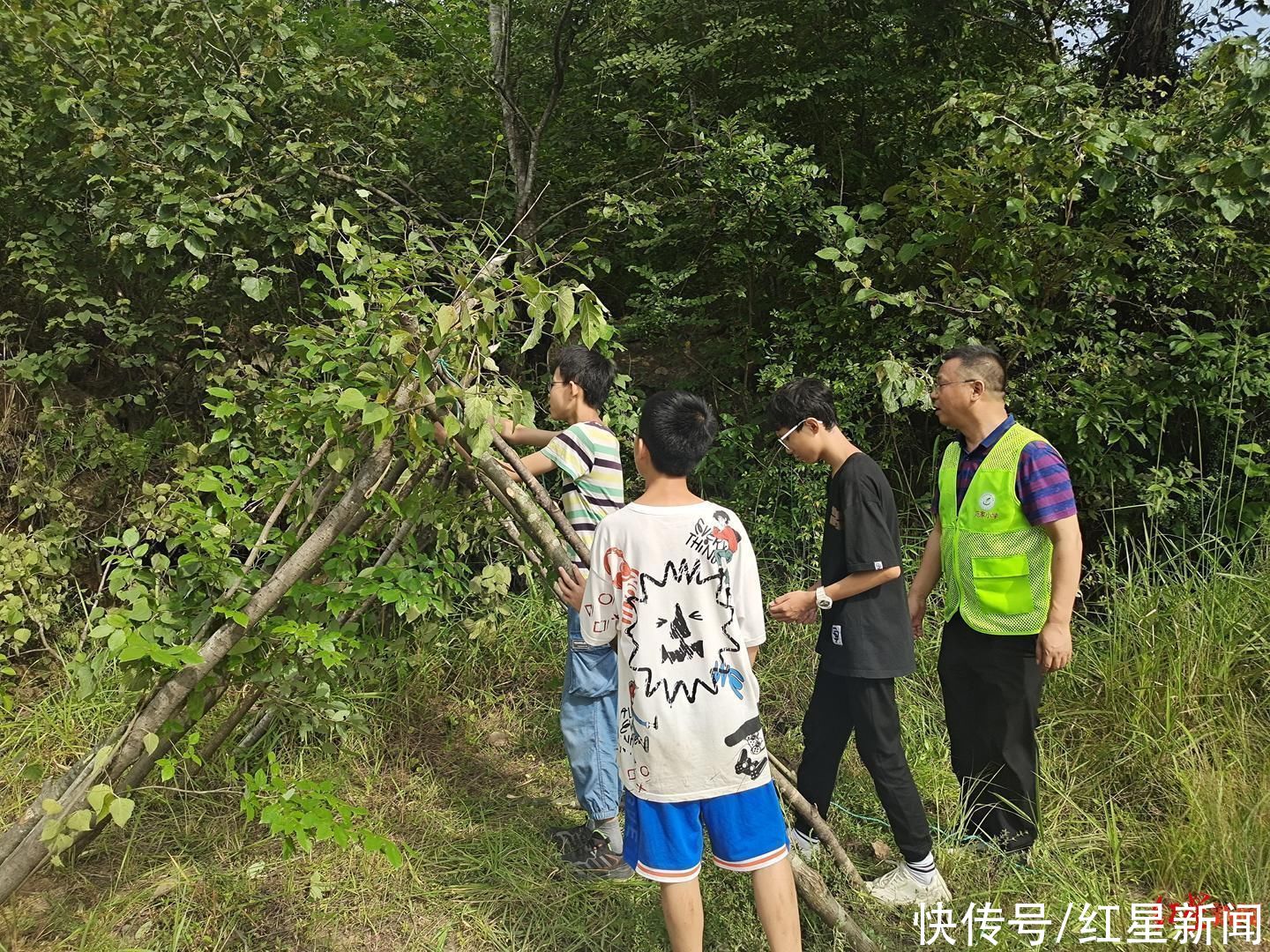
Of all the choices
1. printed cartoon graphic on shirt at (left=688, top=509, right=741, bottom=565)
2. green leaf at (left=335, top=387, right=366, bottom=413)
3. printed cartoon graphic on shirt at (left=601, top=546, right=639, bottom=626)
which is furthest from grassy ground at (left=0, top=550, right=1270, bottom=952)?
printed cartoon graphic on shirt at (left=688, top=509, right=741, bottom=565)

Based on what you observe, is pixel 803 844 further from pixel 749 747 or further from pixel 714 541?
pixel 714 541

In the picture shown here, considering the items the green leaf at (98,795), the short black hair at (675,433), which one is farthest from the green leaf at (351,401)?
Result: the green leaf at (98,795)

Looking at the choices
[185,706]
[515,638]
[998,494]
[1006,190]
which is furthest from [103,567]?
[1006,190]

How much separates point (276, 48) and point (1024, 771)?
4353 millimetres

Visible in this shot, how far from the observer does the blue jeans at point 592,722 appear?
108 inches

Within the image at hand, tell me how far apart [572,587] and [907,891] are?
144cm

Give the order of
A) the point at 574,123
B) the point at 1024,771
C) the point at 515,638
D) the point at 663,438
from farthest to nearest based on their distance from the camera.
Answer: the point at 574,123, the point at 515,638, the point at 1024,771, the point at 663,438

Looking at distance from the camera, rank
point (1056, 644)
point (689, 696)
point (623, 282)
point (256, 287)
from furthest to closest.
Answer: point (623, 282) → point (256, 287) → point (1056, 644) → point (689, 696)

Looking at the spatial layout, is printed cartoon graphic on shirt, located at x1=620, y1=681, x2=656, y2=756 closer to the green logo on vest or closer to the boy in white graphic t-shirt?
the boy in white graphic t-shirt

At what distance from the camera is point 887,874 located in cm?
256

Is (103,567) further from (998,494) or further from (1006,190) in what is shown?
(1006,190)

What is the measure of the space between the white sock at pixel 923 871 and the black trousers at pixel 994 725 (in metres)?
0.29

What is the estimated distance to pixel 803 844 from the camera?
2744 mm

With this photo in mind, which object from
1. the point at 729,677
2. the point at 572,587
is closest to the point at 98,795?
the point at 572,587
